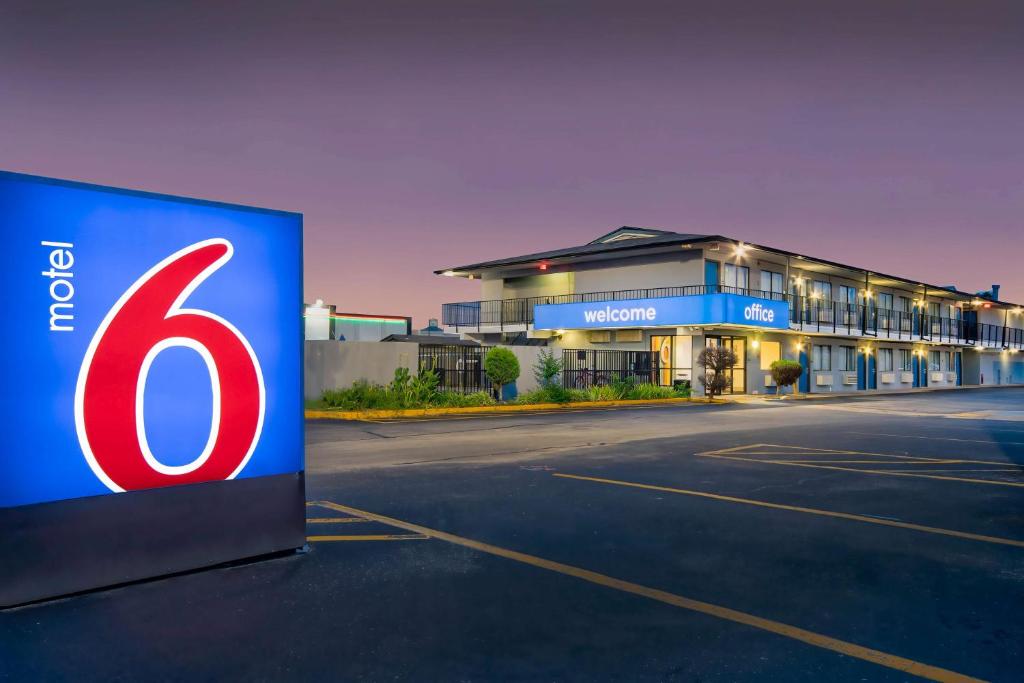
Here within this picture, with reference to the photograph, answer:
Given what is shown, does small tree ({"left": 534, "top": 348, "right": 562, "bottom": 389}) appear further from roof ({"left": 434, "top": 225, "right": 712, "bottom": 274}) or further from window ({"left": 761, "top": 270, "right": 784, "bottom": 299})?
window ({"left": 761, "top": 270, "right": 784, "bottom": 299})

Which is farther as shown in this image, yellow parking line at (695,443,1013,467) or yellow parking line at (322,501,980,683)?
yellow parking line at (695,443,1013,467)

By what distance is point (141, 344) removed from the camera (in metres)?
5.05

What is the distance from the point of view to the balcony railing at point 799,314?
121 feet

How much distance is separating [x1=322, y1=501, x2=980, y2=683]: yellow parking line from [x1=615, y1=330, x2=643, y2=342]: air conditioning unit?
101 feet

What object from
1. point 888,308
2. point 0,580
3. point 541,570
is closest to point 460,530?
point 541,570

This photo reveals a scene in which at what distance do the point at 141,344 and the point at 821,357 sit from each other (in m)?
42.7

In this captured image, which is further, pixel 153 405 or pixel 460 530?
pixel 460 530

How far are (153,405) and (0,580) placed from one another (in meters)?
1.41

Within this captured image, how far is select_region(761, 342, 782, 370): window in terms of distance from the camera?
37.5m

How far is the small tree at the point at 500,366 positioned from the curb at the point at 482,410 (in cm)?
160

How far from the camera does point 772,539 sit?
6.16 metres

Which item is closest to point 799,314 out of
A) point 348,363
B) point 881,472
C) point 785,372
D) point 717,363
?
point 785,372

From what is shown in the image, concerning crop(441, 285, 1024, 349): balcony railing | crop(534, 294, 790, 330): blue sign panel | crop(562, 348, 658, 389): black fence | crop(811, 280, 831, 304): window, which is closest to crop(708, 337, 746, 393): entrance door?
crop(534, 294, 790, 330): blue sign panel

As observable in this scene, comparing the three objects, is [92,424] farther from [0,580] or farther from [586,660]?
[586,660]
